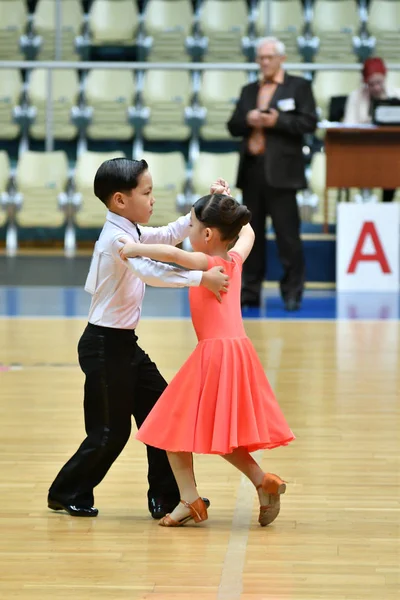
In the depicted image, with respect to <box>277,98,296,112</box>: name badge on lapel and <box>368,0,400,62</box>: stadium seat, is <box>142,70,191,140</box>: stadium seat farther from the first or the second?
<box>277,98,296,112</box>: name badge on lapel

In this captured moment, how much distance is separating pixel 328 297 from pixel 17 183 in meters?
3.74

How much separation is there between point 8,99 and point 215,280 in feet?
29.8

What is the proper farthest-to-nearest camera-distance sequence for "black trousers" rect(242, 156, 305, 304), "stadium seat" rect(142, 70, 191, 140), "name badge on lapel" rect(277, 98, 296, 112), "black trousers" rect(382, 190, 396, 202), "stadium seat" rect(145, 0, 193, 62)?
1. "stadium seat" rect(145, 0, 193, 62)
2. "stadium seat" rect(142, 70, 191, 140)
3. "black trousers" rect(382, 190, 396, 202)
4. "black trousers" rect(242, 156, 305, 304)
5. "name badge on lapel" rect(277, 98, 296, 112)

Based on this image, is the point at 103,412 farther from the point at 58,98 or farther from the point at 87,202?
the point at 58,98

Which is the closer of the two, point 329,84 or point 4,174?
point 4,174

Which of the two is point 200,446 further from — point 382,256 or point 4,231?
point 4,231

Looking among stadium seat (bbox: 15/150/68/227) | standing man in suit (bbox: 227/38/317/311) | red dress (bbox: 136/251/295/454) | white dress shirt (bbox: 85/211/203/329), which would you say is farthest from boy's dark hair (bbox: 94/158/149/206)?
stadium seat (bbox: 15/150/68/227)

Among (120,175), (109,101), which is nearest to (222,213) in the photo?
(120,175)

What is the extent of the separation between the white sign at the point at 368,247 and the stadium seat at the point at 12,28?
16.0 ft

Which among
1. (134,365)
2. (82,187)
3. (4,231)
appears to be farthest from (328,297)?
(134,365)

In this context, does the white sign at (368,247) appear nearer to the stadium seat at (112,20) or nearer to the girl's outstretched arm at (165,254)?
the stadium seat at (112,20)

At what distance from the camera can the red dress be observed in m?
3.22

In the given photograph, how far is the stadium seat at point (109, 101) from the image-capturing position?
38.8 ft

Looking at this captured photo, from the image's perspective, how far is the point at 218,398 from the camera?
3.23m
